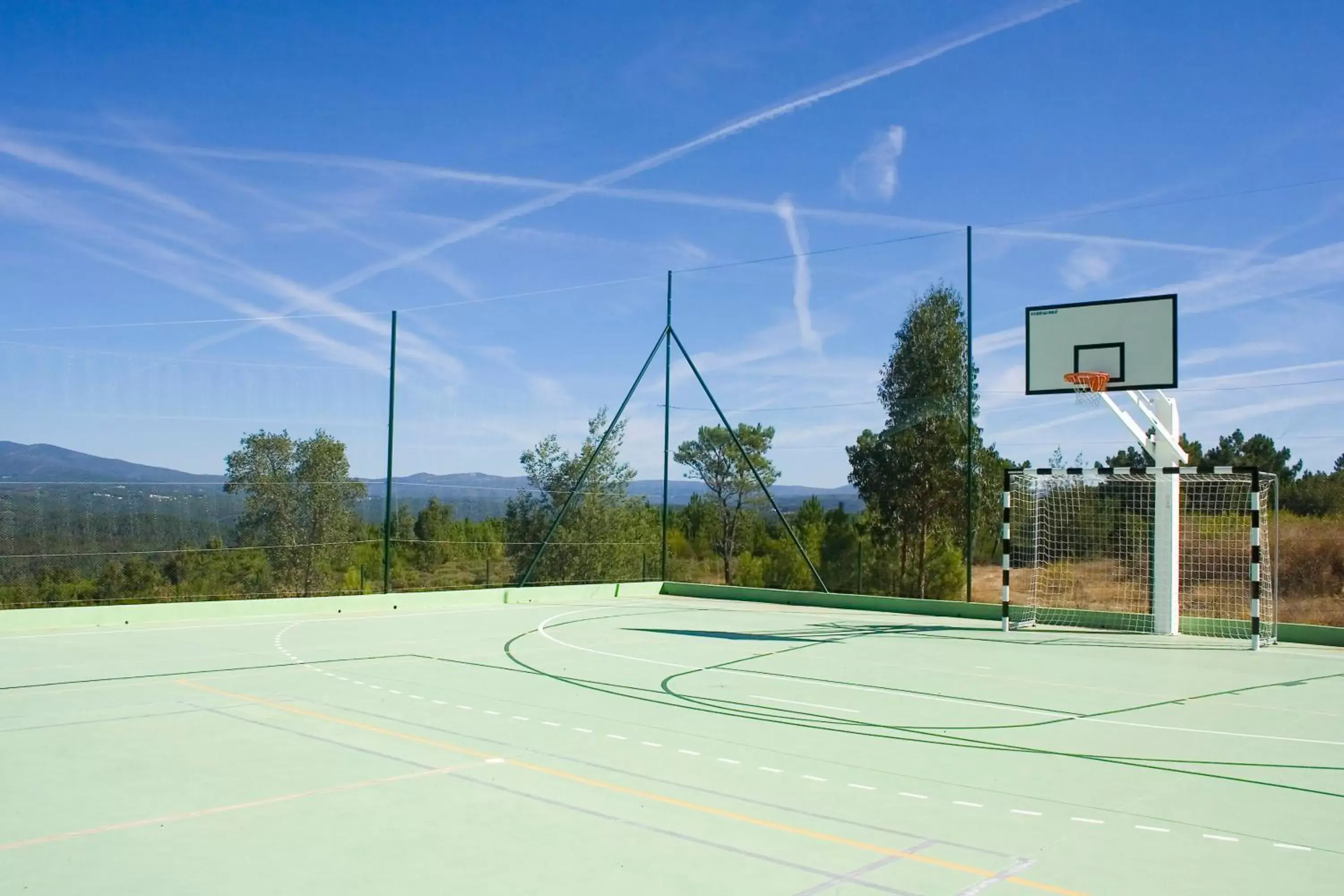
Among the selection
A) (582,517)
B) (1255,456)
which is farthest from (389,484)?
(1255,456)

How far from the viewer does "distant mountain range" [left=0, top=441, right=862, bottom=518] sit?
17.4 m

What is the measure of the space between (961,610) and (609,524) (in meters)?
10.2

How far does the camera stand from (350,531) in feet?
67.4

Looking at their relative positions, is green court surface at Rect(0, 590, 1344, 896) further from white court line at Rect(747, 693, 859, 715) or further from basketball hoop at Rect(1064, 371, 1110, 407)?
basketball hoop at Rect(1064, 371, 1110, 407)

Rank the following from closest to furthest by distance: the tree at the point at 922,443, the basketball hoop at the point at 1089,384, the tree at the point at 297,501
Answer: the basketball hoop at the point at 1089,384, the tree at the point at 297,501, the tree at the point at 922,443

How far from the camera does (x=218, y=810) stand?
5.61 m

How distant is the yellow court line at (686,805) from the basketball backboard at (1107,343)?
38.2ft

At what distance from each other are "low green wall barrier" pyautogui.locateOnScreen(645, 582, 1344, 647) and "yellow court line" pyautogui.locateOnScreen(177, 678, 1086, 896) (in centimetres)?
1232

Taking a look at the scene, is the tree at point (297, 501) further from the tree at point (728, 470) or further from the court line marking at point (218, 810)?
the court line marking at point (218, 810)

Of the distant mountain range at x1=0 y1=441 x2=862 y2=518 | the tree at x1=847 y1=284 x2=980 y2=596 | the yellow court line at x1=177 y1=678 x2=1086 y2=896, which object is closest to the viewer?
the yellow court line at x1=177 y1=678 x2=1086 y2=896

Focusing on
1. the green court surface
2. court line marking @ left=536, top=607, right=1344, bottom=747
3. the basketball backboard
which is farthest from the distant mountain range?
court line marking @ left=536, top=607, right=1344, bottom=747

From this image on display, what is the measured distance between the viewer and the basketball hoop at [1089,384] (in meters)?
15.6

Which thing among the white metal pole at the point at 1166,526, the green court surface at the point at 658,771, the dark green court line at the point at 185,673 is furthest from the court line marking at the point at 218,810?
the white metal pole at the point at 1166,526

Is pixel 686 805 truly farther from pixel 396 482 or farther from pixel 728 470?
pixel 728 470
